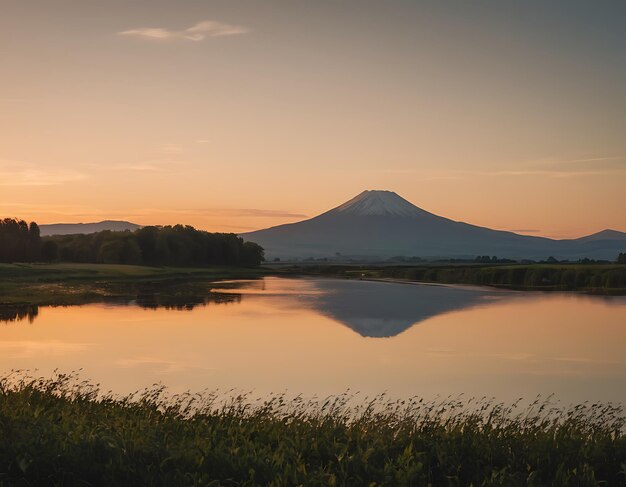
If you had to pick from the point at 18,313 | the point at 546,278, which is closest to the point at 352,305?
the point at 18,313

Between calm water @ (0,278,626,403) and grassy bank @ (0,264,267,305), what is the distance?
27.0ft

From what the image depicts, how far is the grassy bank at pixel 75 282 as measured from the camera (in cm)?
5745

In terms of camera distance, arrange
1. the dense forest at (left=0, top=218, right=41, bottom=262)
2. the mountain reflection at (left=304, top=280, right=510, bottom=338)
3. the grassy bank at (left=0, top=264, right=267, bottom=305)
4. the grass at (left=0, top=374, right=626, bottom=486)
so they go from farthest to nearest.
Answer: the dense forest at (left=0, top=218, right=41, bottom=262) → the grassy bank at (left=0, top=264, right=267, bottom=305) → the mountain reflection at (left=304, top=280, right=510, bottom=338) → the grass at (left=0, top=374, right=626, bottom=486)

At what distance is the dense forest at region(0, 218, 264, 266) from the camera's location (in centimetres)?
12388

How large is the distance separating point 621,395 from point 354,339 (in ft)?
49.2

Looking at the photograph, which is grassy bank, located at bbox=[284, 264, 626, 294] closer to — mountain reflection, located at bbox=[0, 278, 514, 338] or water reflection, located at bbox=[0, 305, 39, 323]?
mountain reflection, located at bbox=[0, 278, 514, 338]

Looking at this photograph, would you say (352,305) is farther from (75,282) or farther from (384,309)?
(75,282)

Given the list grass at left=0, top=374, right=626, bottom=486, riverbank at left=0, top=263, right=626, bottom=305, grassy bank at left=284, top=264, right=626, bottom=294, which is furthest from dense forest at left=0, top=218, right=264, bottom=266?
grass at left=0, top=374, right=626, bottom=486

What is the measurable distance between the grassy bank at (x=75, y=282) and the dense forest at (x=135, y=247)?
1770 centimetres

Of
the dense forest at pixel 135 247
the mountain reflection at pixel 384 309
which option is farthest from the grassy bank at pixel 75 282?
the mountain reflection at pixel 384 309

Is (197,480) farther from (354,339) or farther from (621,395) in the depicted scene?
(354,339)

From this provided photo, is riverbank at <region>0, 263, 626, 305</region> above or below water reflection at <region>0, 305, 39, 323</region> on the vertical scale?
above

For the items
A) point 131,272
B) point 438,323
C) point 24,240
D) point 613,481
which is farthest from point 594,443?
point 24,240

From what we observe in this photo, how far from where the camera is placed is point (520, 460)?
1102cm
